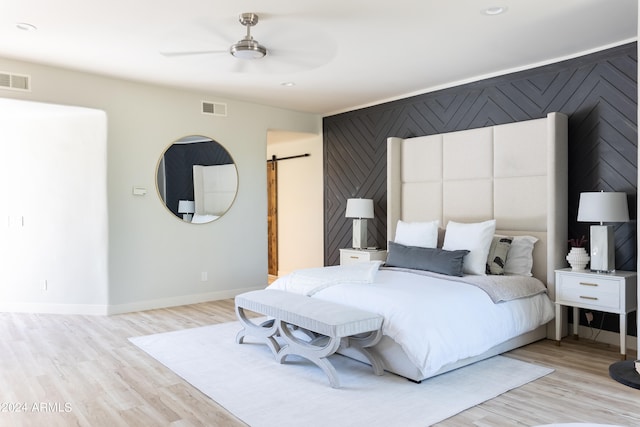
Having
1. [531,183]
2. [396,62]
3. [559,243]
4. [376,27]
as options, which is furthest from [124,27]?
[559,243]

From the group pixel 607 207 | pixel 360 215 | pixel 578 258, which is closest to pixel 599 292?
pixel 578 258

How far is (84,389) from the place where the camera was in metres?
3.04

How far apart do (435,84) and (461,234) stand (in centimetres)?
189

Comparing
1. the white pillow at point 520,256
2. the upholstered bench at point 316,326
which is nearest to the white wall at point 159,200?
the upholstered bench at point 316,326

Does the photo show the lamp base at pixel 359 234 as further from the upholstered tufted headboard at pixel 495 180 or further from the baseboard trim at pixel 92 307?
the baseboard trim at pixel 92 307

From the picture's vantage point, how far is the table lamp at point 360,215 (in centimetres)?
586

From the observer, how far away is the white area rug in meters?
2.65

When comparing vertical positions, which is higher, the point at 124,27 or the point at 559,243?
the point at 124,27

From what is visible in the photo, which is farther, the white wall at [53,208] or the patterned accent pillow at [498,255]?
the white wall at [53,208]

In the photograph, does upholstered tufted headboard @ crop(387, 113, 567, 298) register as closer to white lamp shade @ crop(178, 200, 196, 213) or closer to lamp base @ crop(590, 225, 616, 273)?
lamp base @ crop(590, 225, 616, 273)

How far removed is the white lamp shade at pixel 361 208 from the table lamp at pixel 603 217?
254 cm

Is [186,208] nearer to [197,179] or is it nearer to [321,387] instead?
[197,179]

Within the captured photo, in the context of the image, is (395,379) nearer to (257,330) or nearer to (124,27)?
(257,330)

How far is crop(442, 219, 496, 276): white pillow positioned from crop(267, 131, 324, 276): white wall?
2.91 meters
